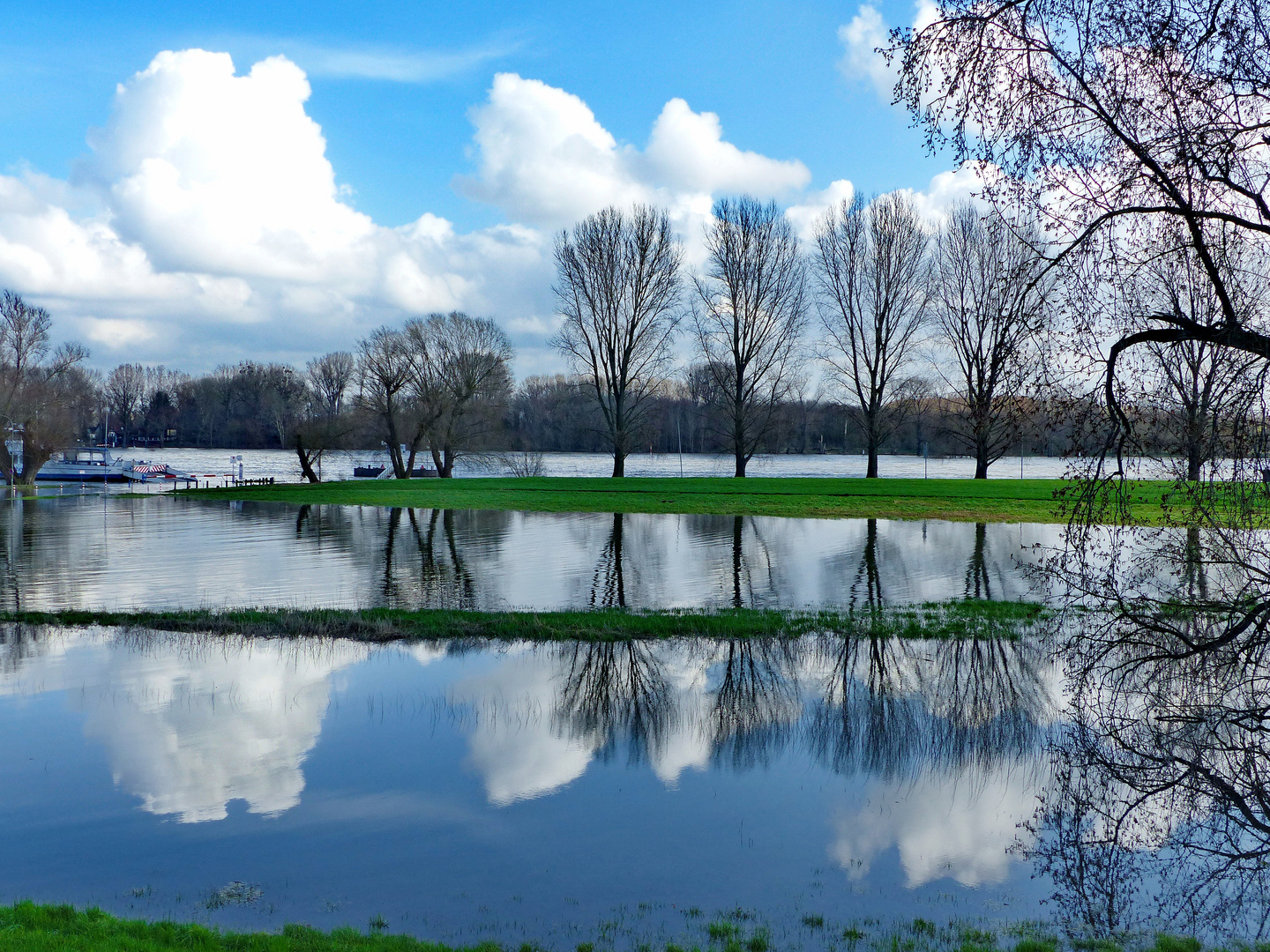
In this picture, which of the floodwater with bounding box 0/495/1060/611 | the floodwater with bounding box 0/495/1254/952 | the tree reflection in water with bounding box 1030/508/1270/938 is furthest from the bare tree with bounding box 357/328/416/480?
the tree reflection in water with bounding box 1030/508/1270/938

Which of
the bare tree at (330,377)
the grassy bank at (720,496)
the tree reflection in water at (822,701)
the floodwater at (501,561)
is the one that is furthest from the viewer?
the bare tree at (330,377)

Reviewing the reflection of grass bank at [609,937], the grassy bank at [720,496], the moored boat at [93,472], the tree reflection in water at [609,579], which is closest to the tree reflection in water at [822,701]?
the reflection of grass bank at [609,937]

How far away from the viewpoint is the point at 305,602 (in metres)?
14.7

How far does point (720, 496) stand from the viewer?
3744 cm

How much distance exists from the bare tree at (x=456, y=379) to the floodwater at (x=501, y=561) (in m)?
24.4

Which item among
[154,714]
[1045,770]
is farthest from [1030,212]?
[154,714]

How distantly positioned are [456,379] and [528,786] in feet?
173

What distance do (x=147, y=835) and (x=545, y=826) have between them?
2790 millimetres

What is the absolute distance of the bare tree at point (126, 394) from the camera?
11681 cm

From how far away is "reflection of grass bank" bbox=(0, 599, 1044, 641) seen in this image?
41.2 ft

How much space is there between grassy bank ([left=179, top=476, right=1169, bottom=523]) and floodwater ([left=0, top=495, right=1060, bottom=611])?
2431mm

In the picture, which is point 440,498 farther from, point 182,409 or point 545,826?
point 182,409

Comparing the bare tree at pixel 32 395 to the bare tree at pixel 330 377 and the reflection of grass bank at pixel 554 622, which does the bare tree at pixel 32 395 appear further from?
the reflection of grass bank at pixel 554 622

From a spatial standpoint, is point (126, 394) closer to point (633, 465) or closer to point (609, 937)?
point (633, 465)
